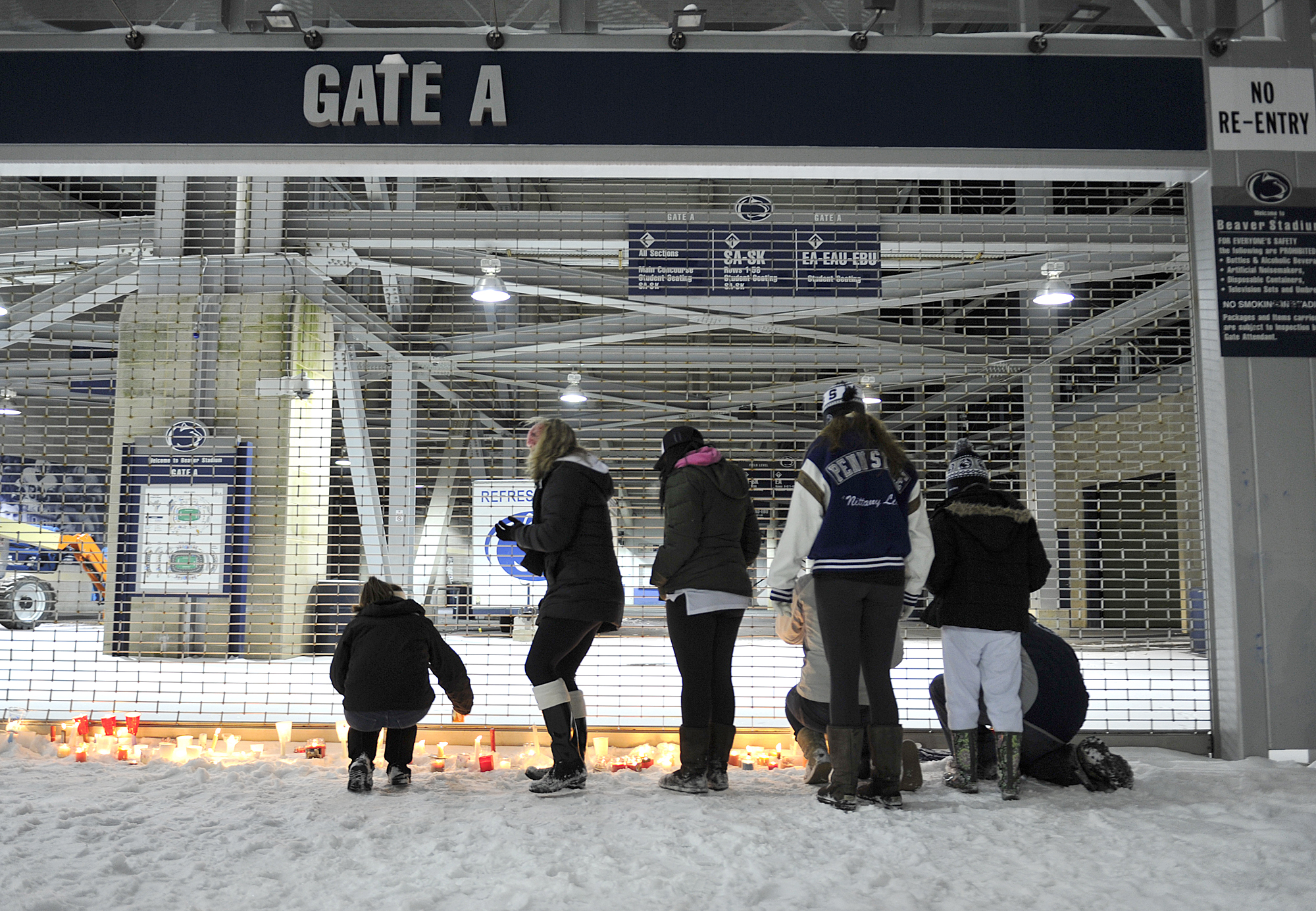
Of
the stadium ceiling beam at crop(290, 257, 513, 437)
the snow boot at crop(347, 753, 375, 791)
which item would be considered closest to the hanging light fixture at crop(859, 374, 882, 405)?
the stadium ceiling beam at crop(290, 257, 513, 437)

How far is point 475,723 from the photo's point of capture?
15.9 ft

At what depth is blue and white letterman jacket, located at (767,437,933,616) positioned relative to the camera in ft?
11.0

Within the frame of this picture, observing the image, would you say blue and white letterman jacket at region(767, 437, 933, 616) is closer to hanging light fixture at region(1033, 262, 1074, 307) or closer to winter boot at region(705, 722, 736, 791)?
winter boot at region(705, 722, 736, 791)

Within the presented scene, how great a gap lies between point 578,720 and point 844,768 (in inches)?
42.3

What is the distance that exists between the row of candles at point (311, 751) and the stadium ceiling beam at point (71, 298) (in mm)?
4487

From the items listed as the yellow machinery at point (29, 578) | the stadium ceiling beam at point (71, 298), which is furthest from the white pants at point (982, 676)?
the yellow machinery at point (29, 578)

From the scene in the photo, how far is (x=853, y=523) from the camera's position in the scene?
3379 mm

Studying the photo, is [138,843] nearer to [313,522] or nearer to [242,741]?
[242,741]

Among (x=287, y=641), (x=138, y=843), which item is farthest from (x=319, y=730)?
(x=287, y=641)

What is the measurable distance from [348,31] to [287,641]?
4820 millimetres

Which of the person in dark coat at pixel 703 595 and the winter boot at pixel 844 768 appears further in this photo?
the person in dark coat at pixel 703 595

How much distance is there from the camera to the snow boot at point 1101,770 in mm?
3572

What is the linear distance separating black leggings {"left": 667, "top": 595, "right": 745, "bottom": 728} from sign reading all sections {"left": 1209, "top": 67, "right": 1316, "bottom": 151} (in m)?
3.41

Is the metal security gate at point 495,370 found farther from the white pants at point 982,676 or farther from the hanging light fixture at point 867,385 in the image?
the white pants at point 982,676
